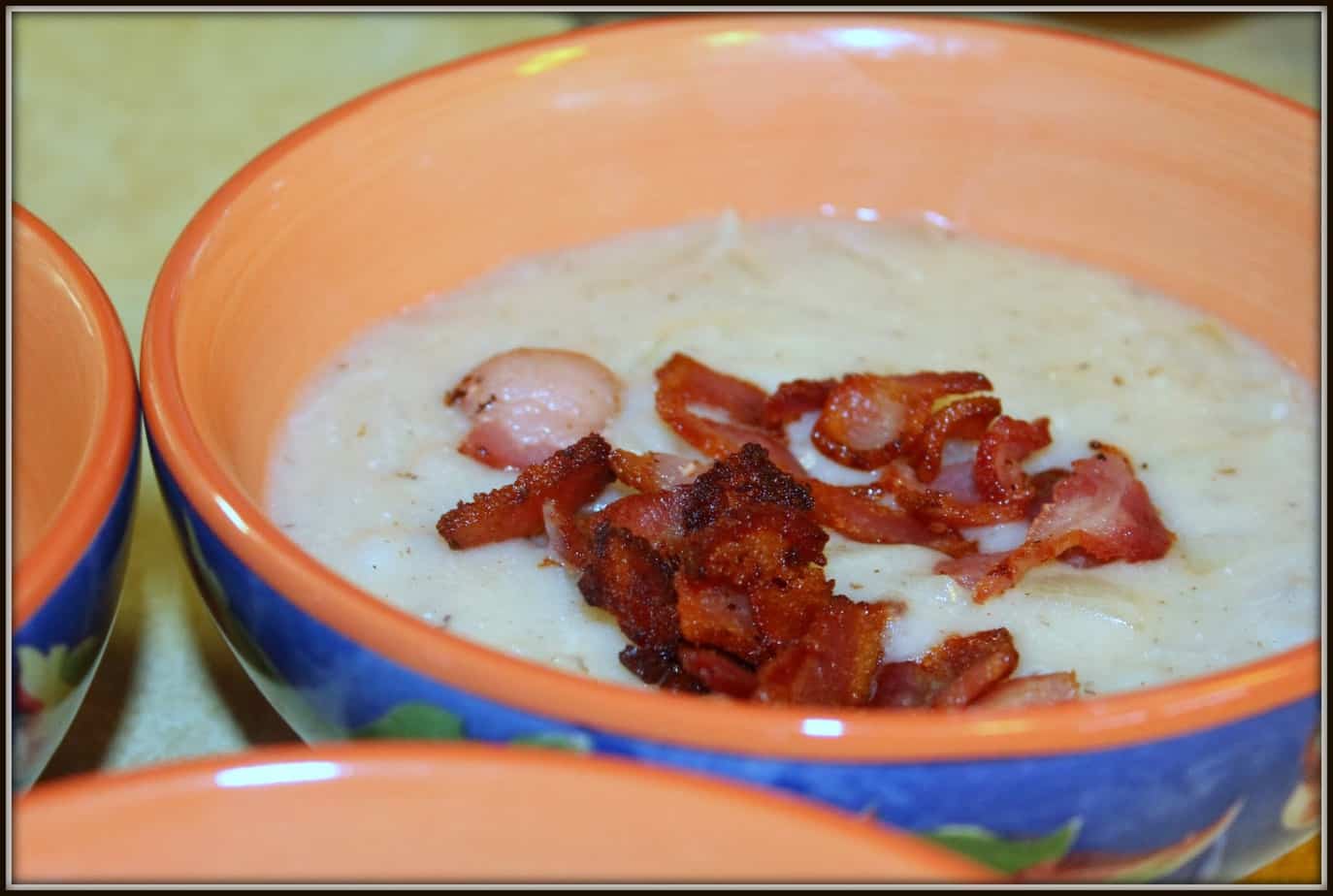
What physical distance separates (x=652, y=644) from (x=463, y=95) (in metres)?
1.02

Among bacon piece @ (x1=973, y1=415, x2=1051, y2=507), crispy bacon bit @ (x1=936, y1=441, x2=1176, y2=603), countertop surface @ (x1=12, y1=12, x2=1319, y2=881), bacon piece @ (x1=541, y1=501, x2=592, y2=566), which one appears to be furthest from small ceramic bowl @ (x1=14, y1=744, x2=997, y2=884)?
countertop surface @ (x1=12, y1=12, x2=1319, y2=881)

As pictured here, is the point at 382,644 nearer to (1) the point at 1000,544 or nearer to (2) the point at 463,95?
(1) the point at 1000,544

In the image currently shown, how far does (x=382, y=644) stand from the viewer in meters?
1.18

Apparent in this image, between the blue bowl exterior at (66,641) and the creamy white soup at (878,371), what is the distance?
0.25 m

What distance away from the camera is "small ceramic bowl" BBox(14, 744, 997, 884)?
0.94 meters

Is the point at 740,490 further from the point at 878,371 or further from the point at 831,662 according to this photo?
the point at 878,371

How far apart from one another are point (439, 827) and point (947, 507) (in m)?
0.82

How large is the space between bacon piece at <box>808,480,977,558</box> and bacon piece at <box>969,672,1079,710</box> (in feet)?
0.85

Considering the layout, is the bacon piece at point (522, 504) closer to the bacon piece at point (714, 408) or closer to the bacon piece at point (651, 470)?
the bacon piece at point (651, 470)

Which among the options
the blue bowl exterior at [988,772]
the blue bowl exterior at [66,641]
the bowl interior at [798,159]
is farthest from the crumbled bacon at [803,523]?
the bowl interior at [798,159]

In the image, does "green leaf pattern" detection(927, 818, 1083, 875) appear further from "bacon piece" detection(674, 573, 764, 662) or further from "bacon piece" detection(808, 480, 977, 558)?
"bacon piece" detection(808, 480, 977, 558)

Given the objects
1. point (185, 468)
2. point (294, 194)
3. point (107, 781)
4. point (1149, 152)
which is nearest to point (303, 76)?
point (294, 194)

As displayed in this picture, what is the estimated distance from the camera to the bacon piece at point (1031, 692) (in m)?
1.35

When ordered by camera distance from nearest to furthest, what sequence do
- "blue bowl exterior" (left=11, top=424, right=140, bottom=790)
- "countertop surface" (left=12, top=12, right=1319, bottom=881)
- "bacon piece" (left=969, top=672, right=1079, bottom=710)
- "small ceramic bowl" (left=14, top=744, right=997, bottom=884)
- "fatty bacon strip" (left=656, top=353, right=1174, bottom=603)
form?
"small ceramic bowl" (left=14, top=744, right=997, bottom=884) → "blue bowl exterior" (left=11, top=424, right=140, bottom=790) → "bacon piece" (left=969, top=672, right=1079, bottom=710) → "fatty bacon strip" (left=656, top=353, right=1174, bottom=603) → "countertop surface" (left=12, top=12, right=1319, bottom=881)
